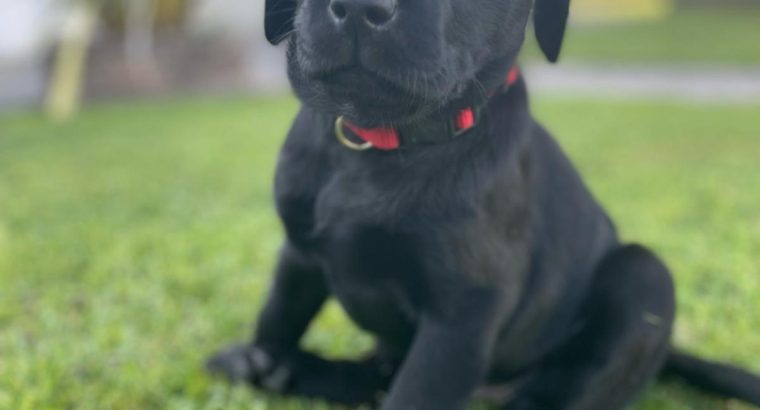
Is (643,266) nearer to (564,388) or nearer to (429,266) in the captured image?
(564,388)

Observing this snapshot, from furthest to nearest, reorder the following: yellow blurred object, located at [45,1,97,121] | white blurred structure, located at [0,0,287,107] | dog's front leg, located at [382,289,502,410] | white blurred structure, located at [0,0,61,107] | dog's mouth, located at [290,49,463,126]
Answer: white blurred structure, located at [0,0,61,107]
white blurred structure, located at [0,0,287,107]
yellow blurred object, located at [45,1,97,121]
dog's front leg, located at [382,289,502,410]
dog's mouth, located at [290,49,463,126]

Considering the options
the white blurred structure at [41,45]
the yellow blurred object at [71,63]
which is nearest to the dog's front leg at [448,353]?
the yellow blurred object at [71,63]

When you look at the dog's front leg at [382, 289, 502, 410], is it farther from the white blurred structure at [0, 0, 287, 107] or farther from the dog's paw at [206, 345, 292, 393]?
the white blurred structure at [0, 0, 287, 107]

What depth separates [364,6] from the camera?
155 centimetres

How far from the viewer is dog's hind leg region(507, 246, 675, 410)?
6.99ft

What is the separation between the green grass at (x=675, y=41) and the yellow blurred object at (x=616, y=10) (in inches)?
21.0

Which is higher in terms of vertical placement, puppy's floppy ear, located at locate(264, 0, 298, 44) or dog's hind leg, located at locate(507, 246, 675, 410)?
puppy's floppy ear, located at locate(264, 0, 298, 44)

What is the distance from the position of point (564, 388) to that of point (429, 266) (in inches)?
20.0

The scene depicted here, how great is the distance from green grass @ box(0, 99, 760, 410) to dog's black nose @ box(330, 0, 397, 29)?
1.09 metres

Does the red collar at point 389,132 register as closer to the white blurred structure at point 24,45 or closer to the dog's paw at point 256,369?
the dog's paw at point 256,369

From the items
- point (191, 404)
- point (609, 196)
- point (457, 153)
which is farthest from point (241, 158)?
point (457, 153)

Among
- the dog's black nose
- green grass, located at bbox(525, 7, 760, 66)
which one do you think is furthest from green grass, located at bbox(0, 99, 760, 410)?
green grass, located at bbox(525, 7, 760, 66)

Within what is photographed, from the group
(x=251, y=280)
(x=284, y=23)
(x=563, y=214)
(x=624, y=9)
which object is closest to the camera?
(x=284, y=23)

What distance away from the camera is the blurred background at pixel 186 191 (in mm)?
2627
